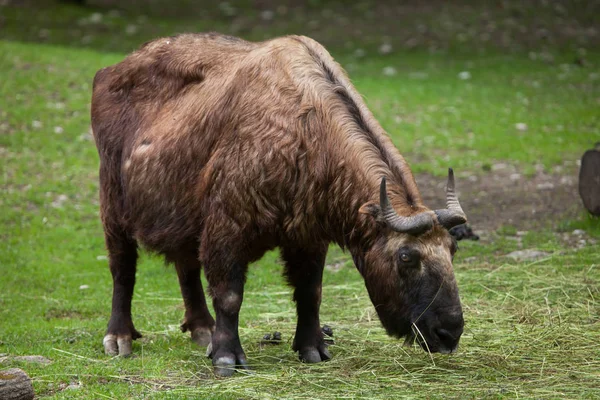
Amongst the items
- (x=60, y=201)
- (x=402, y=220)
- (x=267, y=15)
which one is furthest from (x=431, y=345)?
Answer: (x=267, y=15)

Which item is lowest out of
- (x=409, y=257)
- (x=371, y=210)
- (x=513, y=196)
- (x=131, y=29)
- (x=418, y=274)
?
(x=513, y=196)

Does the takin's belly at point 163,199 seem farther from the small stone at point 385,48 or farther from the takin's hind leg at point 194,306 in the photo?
the small stone at point 385,48

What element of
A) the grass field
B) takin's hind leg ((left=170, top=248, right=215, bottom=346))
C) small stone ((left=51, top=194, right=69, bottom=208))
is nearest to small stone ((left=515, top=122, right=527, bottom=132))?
the grass field

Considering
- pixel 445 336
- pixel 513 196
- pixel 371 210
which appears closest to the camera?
pixel 445 336

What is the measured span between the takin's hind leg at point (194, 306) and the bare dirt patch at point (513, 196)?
4206mm

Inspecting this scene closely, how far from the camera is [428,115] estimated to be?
1537 centimetres

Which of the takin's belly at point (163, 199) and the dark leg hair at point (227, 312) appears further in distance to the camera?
the takin's belly at point (163, 199)

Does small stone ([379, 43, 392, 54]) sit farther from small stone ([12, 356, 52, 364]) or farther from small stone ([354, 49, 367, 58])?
small stone ([12, 356, 52, 364])

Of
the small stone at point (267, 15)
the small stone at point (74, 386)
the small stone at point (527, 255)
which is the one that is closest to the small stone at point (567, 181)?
the small stone at point (527, 255)

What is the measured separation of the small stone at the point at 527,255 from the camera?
31.0 ft

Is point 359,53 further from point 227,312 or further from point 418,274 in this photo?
point 418,274

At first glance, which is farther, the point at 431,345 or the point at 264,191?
the point at 264,191

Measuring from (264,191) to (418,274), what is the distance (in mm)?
1175

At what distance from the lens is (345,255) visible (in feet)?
33.9
